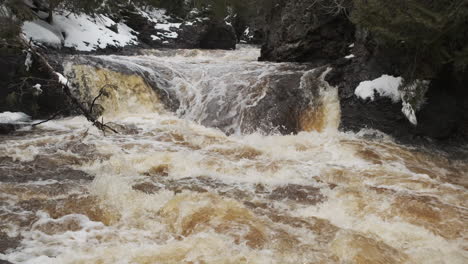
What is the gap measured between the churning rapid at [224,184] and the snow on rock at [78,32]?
300 centimetres

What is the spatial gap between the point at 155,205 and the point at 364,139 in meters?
5.06

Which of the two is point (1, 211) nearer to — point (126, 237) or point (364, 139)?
point (126, 237)

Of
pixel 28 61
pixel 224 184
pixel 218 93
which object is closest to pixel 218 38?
pixel 218 93

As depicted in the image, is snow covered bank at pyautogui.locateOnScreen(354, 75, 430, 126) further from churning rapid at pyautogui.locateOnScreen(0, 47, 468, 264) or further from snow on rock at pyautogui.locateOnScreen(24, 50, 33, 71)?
snow on rock at pyautogui.locateOnScreen(24, 50, 33, 71)

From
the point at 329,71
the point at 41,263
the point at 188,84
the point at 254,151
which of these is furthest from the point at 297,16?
the point at 41,263

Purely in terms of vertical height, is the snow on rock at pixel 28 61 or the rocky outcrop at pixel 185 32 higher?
the rocky outcrop at pixel 185 32

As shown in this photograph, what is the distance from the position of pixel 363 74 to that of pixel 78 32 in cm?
1035

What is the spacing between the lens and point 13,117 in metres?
8.25

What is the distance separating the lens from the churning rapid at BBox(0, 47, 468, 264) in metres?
3.69

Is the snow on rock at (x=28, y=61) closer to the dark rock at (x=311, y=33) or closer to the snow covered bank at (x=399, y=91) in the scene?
the dark rock at (x=311, y=33)

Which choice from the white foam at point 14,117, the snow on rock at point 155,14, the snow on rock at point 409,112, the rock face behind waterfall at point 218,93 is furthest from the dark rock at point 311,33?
the snow on rock at point 155,14

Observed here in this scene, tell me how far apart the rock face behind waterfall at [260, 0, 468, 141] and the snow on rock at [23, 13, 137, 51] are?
7356 millimetres

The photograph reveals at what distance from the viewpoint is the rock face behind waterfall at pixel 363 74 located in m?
7.98

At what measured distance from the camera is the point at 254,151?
7137 millimetres
